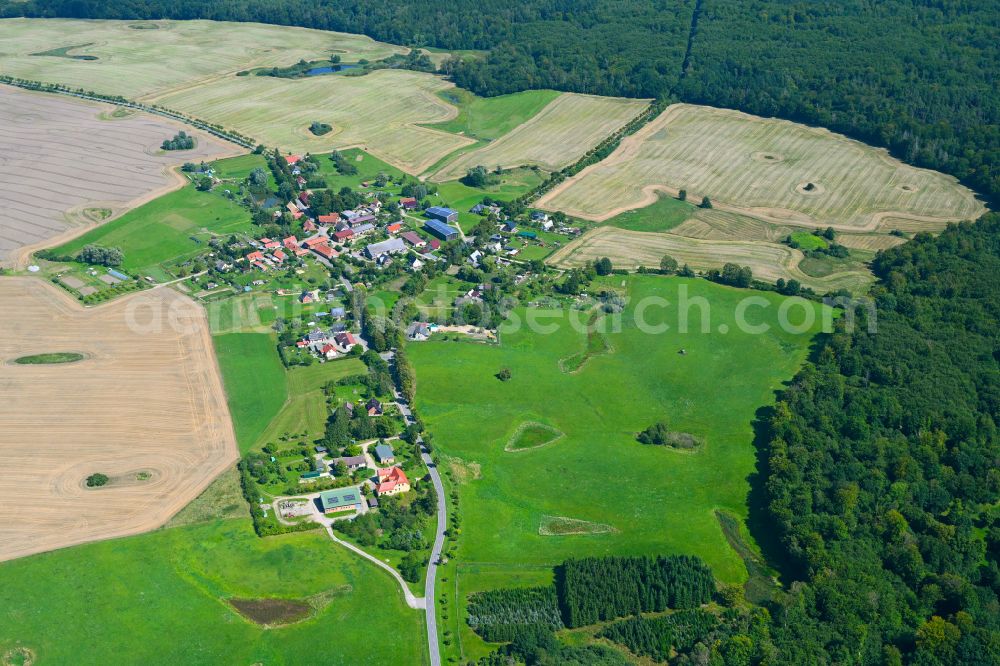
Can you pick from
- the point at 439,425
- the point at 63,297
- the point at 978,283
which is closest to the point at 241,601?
the point at 439,425

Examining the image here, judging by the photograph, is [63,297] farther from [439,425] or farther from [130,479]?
[439,425]

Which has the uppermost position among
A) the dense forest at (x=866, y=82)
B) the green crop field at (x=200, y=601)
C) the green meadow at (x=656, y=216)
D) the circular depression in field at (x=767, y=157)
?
the dense forest at (x=866, y=82)

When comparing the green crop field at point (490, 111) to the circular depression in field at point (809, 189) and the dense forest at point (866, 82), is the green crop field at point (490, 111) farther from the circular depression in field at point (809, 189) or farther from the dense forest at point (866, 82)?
the circular depression in field at point (809, 189)

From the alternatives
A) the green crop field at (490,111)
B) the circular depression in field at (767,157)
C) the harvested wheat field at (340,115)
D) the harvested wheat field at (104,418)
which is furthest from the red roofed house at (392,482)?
the circular depression in field at (767,157)

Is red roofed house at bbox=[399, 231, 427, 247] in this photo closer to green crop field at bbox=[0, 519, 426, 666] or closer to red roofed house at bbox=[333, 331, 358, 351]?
red roofed house at bbox=[333, 331, 358, 351]

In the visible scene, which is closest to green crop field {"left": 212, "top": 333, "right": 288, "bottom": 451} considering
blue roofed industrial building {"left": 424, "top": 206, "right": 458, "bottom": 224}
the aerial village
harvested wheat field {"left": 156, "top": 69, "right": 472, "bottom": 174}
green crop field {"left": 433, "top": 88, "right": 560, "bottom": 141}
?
the aerial village

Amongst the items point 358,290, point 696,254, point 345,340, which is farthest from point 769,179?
point 345,340

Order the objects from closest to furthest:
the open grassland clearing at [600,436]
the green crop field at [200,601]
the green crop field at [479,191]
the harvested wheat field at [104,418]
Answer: the green crop field at [200,601], the open grassland clearing at [600,436], the harvested wheat field at [104,418], the green crop field at [479,191]
